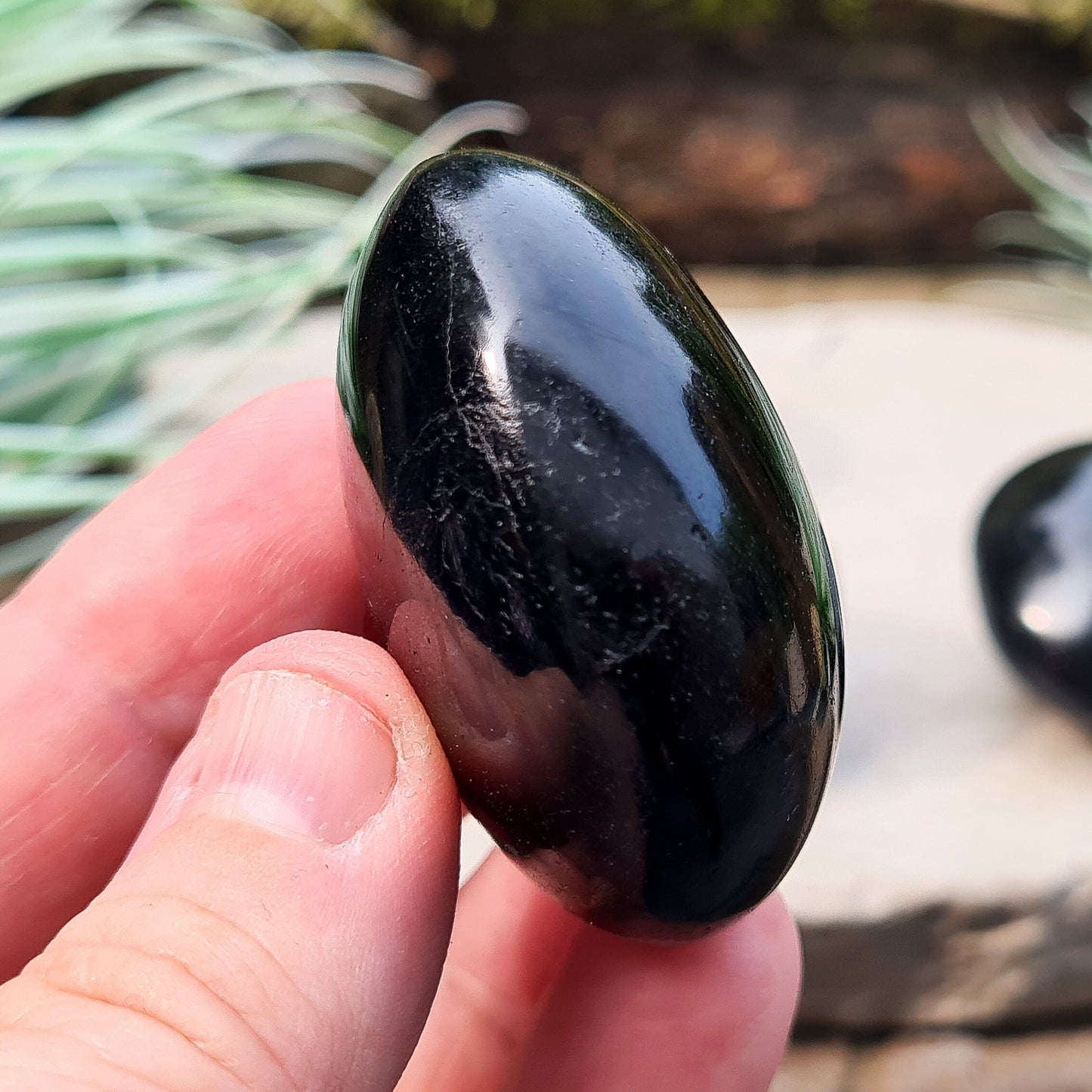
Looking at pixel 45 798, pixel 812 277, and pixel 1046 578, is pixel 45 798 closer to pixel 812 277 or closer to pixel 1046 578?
pixel 1046 578

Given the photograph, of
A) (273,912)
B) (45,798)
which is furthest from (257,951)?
(45,798)

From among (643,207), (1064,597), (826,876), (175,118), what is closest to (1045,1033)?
(826,876)

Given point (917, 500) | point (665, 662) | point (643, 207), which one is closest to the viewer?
point (665, 662)

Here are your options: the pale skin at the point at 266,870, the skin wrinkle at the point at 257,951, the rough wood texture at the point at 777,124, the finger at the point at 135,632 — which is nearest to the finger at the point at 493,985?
the pale skin at the point at 266,870

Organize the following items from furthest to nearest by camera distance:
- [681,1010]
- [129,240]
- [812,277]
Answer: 1. [812,277]
2. [129,240]
3. [681,1010]

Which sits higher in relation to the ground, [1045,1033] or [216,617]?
[216,617]

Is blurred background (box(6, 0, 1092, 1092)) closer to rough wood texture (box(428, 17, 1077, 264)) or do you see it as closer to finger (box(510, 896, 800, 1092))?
rough wood texture (box(428, 17, 1077, 264))

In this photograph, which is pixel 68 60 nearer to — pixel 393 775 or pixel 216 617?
pixel 216 617
